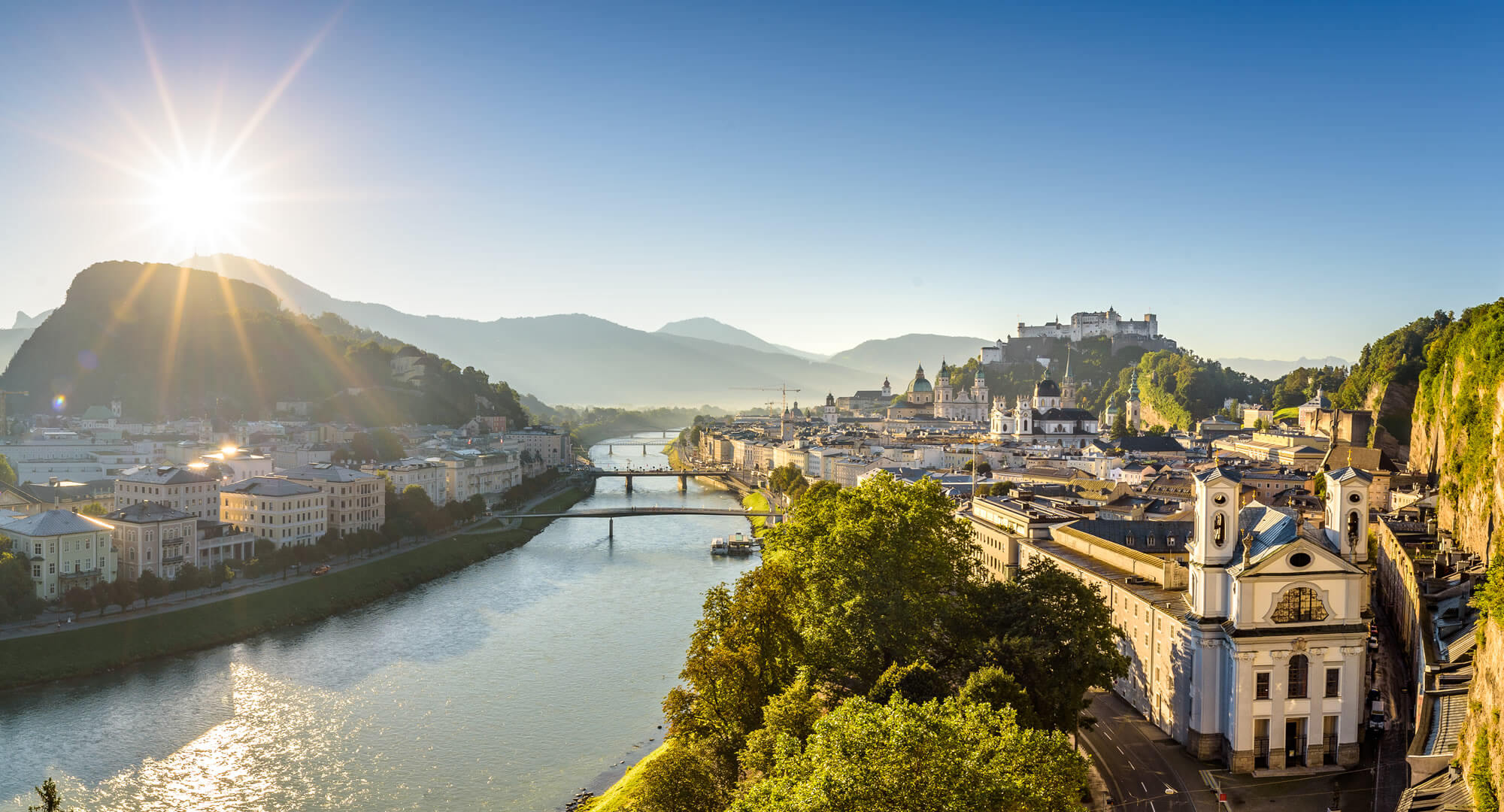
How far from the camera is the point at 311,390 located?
97.2m

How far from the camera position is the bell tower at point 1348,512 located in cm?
1969

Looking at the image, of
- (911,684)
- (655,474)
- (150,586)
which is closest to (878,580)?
(911,684)

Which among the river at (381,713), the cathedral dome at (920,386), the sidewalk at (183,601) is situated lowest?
the river at (381,713)

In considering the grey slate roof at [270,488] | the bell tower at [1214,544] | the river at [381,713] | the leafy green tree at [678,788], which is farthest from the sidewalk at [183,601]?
the bell tower at [1214,544]

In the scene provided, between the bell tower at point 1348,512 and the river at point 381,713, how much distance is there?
15.1 meters

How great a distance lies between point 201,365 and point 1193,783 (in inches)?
3756

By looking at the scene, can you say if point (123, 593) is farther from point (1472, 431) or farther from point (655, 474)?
point (655, 474)

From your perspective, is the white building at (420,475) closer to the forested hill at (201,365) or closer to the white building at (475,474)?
the white building at (475,474)

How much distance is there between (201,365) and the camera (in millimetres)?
94312

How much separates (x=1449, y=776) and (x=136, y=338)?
10388 cm

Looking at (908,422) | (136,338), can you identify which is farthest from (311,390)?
(908,422)

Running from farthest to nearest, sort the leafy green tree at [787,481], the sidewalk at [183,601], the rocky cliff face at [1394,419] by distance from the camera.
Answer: the leafy green tree at [787,481] → the rocky cliff face at [1394,419] → the sidewalk at [183,601]

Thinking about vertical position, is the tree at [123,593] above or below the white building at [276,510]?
below

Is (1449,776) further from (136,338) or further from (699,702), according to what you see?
(136,338)
